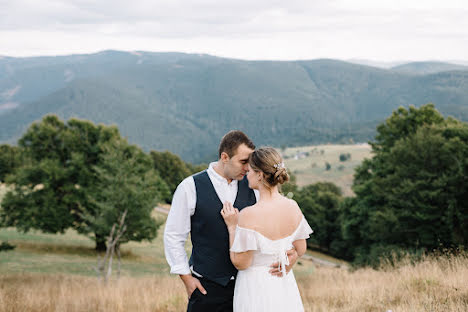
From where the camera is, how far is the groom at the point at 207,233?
4.00 meters

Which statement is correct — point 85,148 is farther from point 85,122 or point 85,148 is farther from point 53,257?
point 53,257

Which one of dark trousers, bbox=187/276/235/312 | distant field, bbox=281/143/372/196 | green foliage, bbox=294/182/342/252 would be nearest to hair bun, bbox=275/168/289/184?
dark trousers, bbox=187/276/235/312

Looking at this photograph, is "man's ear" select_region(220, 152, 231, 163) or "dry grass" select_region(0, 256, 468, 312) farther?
"dry grass" select_region(0, 256, 468, 312)

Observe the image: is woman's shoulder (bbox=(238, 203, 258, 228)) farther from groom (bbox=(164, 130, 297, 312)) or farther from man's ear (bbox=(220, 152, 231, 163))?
man's ear (bbox=(220, 152, 231, 163))

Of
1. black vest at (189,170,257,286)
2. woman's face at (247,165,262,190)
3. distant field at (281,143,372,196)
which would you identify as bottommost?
distant field at (281,143,372,196)

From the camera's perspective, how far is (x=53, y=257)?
27000 mm

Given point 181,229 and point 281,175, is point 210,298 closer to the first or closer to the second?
point 181,229

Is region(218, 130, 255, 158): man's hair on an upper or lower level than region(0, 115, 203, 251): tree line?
upper

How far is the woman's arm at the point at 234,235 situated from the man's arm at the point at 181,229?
37 cm

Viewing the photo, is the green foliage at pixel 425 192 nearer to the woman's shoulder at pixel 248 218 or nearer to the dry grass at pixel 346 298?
the dry grass at pixel 346 298

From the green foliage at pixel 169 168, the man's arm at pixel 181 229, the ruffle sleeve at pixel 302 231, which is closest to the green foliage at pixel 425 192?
the ruffle sleeve at pixel 302 231

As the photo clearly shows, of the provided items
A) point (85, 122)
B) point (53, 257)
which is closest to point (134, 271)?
point (53, 257)

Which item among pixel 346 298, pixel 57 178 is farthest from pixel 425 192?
pixel 57 178

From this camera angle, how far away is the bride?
12.0 ft
